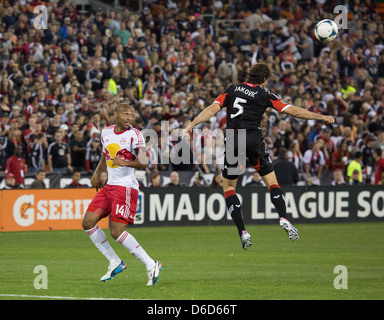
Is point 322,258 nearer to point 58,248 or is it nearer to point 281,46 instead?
point 58,248

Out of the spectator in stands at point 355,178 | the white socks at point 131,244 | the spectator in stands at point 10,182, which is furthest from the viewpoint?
the spectator in stands at point 355,178

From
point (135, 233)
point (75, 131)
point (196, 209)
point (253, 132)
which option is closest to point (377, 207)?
point (196, 209)

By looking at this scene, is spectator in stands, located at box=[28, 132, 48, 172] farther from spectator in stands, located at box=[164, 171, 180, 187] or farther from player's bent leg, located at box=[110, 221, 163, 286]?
player's bent leg, located at box=[110, 221, 163, 286]

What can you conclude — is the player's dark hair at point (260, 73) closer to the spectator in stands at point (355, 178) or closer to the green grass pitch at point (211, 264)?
the green grass pitch at point (211, 264)

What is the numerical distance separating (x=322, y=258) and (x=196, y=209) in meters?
6.77

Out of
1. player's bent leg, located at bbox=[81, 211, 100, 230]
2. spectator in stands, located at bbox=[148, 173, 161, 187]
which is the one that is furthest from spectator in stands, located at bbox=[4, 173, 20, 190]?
player's bent leg, located at bbox=[81, 211, 100, 230]

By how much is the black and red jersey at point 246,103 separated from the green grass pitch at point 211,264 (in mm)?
2473

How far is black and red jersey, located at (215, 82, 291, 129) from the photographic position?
12.7 metres

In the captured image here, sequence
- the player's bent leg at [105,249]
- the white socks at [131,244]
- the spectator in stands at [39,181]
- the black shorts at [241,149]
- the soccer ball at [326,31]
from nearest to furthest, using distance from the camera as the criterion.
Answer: the white socks at [131,244], the player's bent leg at [105,249], the black shorts at [241,149], the soccer ball at [326,31], the spectator in stands at [39,181]

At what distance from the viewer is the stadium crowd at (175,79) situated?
23000mm

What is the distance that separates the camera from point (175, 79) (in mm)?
27453

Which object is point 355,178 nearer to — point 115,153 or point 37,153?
point 37,153

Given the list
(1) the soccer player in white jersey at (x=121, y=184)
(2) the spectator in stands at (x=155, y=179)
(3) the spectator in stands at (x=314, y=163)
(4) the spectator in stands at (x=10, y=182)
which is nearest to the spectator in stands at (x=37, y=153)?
(4) the spectator in stands at (x=10, y=182)

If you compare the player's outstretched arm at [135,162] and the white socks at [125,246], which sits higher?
the player's outstretched arm at [135,162]
